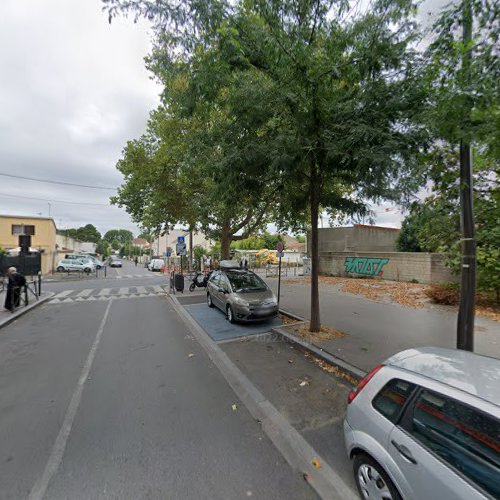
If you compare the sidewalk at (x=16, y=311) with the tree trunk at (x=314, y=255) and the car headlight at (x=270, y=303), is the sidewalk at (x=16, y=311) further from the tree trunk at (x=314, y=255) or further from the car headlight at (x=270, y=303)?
the tree trunk at (x=314, y=255)

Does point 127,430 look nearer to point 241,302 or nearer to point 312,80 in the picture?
point 241,302

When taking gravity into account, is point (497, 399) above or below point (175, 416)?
above

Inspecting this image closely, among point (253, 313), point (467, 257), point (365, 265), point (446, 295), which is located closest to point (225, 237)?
point (365, 265)

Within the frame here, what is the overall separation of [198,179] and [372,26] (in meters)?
11.3

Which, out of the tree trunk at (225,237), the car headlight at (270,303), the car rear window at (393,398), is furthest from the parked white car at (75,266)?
the car rear window at (393,398)

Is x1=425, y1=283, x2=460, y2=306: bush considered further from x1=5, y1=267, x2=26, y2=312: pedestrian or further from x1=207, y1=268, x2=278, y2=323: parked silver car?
x1=5, y1=267, x2=26, y2=312: pedestrian

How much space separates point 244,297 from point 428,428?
5.99 m

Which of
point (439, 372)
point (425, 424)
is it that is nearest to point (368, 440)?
point (425, 424)

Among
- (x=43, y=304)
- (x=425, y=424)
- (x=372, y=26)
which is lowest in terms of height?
(x=43, y=304)

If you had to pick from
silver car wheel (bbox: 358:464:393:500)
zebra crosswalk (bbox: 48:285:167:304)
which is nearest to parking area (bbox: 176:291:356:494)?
silver car wheel (bbox: 358:464:393:500)

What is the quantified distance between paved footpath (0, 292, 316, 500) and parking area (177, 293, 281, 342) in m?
1.28

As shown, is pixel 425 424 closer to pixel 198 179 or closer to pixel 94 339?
pixel 94 339

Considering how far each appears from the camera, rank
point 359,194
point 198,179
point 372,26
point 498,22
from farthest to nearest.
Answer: point 198,179
point 359,194
point 372,26
point 498,22

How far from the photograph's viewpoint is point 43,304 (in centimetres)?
1157
